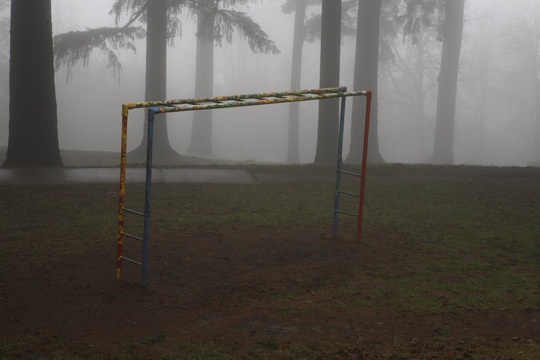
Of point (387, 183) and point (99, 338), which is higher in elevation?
point (387, 183)

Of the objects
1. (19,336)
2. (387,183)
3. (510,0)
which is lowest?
(19,336)

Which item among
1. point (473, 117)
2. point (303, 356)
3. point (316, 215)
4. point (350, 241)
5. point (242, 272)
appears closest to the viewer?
point (303, 356)

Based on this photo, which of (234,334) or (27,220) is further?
(27,220)

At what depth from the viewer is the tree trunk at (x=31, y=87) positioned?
1338 cm

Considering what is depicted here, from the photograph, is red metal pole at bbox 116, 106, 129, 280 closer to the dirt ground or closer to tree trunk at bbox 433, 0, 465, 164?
the dirt ground

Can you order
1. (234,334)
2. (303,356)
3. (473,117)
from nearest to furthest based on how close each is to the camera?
(303,356)
(234,334)
(473,117)

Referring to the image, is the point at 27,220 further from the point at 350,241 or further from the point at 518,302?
the point at 518,302

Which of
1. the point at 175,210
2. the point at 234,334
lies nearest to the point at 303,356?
the point at 234,334

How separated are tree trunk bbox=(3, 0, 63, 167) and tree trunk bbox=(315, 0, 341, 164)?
6.32 meters

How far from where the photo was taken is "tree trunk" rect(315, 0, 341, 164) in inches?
662

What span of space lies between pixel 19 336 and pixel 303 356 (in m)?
2.14

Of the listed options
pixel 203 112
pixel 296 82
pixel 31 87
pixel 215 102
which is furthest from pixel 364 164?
pixel 296 82

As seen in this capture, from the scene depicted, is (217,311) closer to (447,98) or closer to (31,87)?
(31,87)

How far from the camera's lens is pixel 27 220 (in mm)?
9391
